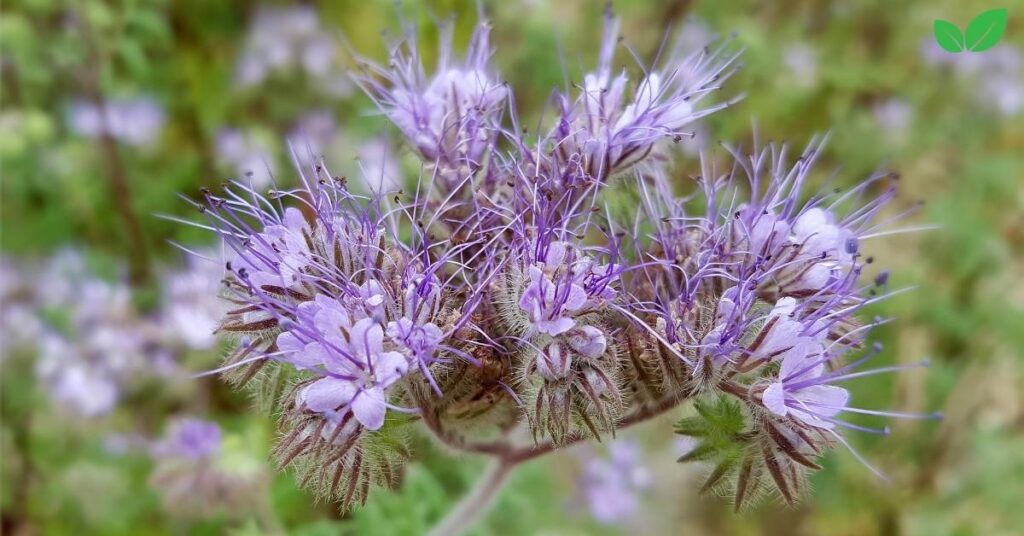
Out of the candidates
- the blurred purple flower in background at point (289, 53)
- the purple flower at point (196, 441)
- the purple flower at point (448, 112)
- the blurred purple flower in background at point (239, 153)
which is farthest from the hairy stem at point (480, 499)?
the blurred purple flower in background at point (289, 53)

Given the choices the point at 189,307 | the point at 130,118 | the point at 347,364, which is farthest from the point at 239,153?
the point at 347,364

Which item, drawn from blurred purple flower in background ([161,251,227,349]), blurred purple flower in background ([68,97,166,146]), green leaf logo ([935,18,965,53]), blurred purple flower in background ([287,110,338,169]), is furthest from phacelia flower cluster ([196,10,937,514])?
blurred purple flower in background ([68,97,166,146])

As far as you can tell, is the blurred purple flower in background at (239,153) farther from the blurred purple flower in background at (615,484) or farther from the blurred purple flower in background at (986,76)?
the blurred purple flower in background at (986,76)

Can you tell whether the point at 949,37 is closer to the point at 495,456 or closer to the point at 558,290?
the point at 558,290

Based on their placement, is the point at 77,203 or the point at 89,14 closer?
the point at 89,14

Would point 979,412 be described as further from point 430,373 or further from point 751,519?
point 430,373

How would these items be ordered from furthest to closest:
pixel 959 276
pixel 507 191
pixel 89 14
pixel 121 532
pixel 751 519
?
pixel 751 519 < pixel 959 276 < pixel 121 532 < pixel 89 14 < pixel 507 191

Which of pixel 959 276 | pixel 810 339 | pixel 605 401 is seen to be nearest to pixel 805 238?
pixel 810 339
